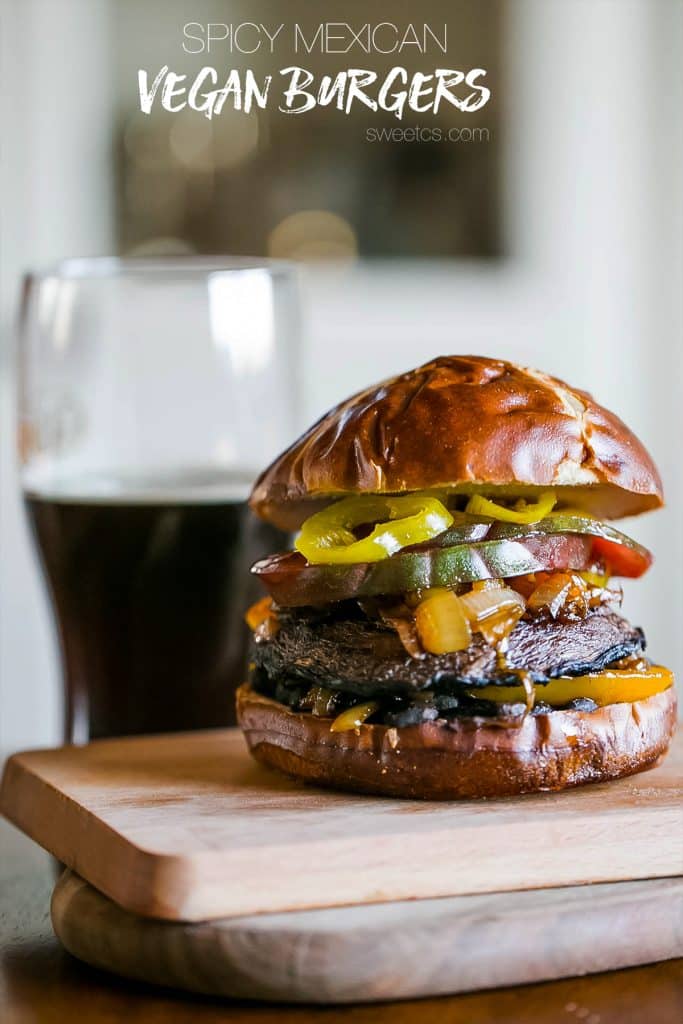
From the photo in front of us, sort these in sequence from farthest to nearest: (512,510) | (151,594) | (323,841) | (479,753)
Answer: (151,594)
(512,510)
(479,753)
(323,841)

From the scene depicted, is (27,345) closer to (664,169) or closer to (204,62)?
(204,62)

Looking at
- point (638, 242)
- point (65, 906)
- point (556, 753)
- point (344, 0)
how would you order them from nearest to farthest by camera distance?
point (65, 906)
point (556, 753)
point (344, 0)
point (638, 242)

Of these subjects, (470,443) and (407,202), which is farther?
(407,202)

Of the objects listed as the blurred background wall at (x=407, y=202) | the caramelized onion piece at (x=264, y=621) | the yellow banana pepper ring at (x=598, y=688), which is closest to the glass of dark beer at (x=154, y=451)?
the caramelized onion piece at (x=264, y=621)

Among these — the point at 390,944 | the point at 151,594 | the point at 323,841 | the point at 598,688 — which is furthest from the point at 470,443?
the point at 151,594

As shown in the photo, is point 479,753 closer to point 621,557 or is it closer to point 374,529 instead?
point 374,529

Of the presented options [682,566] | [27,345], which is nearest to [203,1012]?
[27,345]
